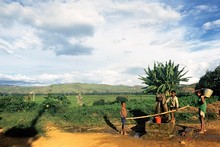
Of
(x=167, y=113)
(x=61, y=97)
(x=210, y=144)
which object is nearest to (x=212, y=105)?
(x=167, y=113)

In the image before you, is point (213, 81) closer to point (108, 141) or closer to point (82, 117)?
point (82, 117)

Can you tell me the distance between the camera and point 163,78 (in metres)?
27.3

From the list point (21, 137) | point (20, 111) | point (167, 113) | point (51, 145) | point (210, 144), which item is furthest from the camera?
point (20, 111)

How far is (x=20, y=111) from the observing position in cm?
2320

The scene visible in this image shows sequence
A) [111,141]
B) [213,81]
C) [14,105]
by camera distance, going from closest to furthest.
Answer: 1. [111,141]
2. [14,105]
3. [213,81]

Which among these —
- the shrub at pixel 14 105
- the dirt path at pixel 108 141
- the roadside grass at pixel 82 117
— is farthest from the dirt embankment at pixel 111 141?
the shrub at pixel 14 105

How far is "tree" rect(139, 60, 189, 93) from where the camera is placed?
27.4 m

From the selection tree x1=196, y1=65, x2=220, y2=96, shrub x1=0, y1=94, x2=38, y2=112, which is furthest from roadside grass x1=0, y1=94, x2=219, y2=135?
tree x1=196, y1=65, x2=220, y2=96

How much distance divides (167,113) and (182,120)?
16.6ft

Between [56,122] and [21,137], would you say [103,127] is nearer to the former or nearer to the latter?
[56,122]

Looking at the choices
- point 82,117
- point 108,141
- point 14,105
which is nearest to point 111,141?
point 108,141

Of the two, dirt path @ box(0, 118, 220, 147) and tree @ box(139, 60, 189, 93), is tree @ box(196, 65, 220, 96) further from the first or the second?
dirt path @ box(0, 118, 220, 147)

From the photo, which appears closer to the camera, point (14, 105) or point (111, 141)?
point (111, 141)

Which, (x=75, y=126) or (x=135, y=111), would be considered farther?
(x=135, y=111)
